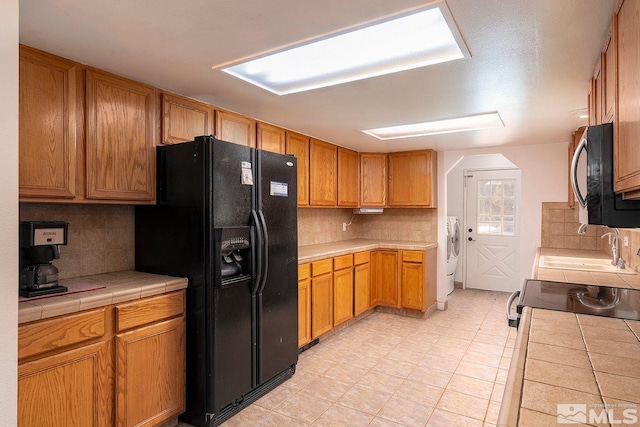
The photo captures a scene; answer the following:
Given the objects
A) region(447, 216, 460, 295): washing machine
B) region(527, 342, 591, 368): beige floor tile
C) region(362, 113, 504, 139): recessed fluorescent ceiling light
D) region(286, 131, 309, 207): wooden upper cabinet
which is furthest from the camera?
region(447, 216, 460, 295): washing machine

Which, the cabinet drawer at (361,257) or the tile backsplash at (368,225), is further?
the tile backsplash at (368,225)

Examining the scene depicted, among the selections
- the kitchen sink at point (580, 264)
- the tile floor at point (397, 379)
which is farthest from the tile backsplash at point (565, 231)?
the tile floor at point (397, 379)

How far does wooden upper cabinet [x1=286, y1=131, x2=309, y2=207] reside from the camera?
3682mm

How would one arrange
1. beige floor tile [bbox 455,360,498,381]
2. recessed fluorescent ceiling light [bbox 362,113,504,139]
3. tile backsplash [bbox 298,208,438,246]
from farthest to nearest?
tile backsplash [bbox 298,208,438,246] < recessed fluorescent ceiling light [bbox 362,113,504,139] < beige floor tile [bbox 455,360,498,381]

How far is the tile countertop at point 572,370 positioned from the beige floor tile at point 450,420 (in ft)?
3.88

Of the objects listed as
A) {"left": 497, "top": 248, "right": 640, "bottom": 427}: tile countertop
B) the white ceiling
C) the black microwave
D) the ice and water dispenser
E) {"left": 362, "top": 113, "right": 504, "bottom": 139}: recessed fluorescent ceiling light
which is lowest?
{"left": 497, "top": 248, "right": 640, "bottom": 427}: tile countertop

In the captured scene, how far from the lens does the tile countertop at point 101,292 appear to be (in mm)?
1626

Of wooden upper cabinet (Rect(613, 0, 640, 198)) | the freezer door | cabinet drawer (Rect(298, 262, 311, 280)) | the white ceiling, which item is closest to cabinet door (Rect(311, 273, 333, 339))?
cabinet drawer (Rect(298, 262, 311, 280))

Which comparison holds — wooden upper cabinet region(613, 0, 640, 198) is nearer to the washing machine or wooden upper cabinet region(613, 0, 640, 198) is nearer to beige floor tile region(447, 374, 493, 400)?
beige floor tile region(447, 374, 493, 400)

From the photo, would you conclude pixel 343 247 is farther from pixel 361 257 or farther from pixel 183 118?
pixel 183 118

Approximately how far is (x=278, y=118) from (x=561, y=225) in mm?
3473

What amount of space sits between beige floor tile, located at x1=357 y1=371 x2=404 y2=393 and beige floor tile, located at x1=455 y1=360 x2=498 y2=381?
56 centimetres

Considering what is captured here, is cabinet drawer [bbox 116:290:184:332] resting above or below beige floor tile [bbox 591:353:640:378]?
below

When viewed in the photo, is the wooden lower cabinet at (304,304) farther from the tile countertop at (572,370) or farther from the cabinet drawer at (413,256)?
the tile countertop at (572,370)
